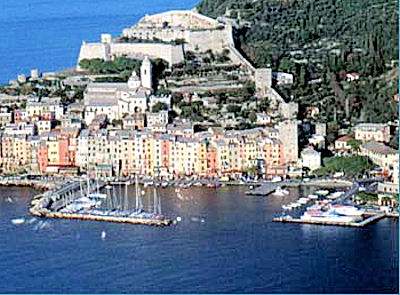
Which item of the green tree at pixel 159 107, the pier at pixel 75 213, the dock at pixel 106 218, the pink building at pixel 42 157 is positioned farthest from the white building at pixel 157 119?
the dock at pixel 106 218

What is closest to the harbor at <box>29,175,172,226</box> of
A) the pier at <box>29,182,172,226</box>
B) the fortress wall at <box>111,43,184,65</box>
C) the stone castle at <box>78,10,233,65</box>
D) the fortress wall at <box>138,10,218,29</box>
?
the pier at <box>29,182,172,226</box>

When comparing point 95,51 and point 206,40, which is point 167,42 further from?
point 95,51

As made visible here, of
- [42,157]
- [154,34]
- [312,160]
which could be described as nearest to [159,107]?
[42,157]

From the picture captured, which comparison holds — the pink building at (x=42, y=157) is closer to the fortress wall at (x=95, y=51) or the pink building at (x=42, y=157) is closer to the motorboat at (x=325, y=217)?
the fortress wall at (x=95, y=51)

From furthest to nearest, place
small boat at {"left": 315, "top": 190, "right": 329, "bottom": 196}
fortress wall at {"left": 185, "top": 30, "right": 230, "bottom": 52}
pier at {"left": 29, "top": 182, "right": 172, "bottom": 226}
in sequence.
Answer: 1. fortress wall at {"left": 185, "top": 30, "right": 230, "bottom": 52}
2. small boat at {"left": 315, "top": 190, "right": 329, "bottom": 196}
3. pier at {"left": 29, "top": 182, "right": 172, "bottom": 226}

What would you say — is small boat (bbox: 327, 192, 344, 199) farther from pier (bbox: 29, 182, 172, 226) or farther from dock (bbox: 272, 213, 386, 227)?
pier (bbox: 29, 182, 172, 226)

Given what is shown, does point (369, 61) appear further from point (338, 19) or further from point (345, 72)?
point (338, 19)

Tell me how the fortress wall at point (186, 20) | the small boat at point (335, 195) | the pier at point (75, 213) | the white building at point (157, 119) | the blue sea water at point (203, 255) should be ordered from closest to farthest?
the blue sea water at point (203, 255), the pier at point (75, 213), the small boat at point (335, 195), the white building at point (157, 119), the fortress wall at point (186, 20)
